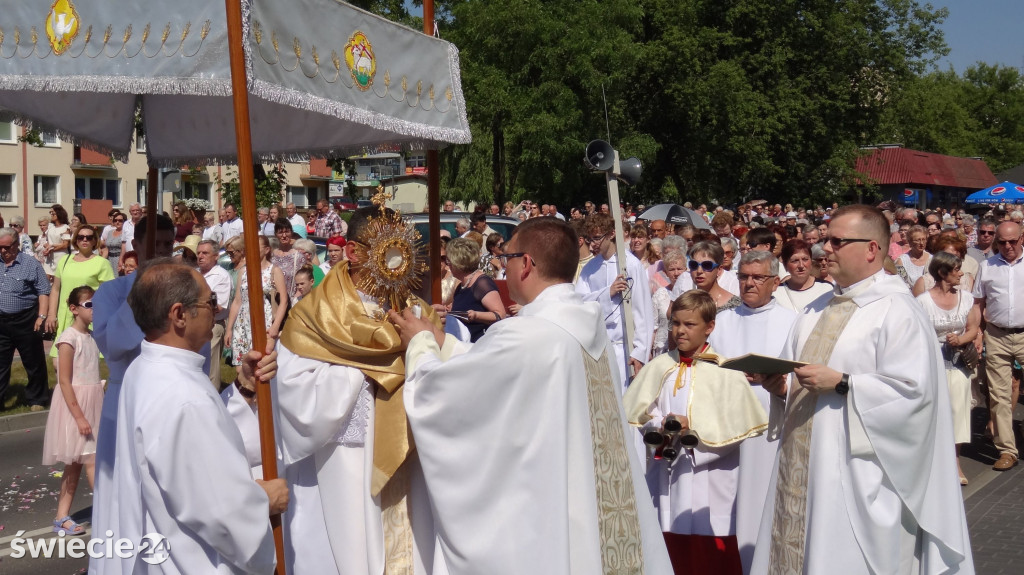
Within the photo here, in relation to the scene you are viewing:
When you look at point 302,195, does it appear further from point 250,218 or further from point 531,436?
point 531,436

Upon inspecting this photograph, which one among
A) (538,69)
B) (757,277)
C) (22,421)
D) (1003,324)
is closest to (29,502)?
(22,421)

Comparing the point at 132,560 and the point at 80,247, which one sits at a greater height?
the point at 80,247

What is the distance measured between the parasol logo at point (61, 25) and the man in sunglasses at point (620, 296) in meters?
5.28

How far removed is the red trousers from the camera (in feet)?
18.0

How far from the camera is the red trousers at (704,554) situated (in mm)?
5488

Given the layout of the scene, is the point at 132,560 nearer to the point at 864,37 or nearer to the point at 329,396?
the point at 329,396

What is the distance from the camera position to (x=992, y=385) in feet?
31.0

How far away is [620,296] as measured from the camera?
899 centimetres

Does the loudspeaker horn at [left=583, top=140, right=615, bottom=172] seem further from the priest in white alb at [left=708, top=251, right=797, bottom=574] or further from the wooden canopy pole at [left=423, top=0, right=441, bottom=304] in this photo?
the wooden canopy pole at [left=423, top=0, right=441, bottom=304]

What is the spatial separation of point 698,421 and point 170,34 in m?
3.12

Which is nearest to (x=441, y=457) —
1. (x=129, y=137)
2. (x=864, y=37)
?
(x=129, y=137)

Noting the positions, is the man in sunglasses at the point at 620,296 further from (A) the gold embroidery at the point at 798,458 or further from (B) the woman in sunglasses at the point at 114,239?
(B) the woman in sunglasses at the point at 114,239

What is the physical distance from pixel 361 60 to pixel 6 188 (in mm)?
47583

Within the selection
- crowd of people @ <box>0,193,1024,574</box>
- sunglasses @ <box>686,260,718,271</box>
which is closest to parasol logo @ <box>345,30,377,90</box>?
crowd of people @ <box>0,193,1024,574</box>
